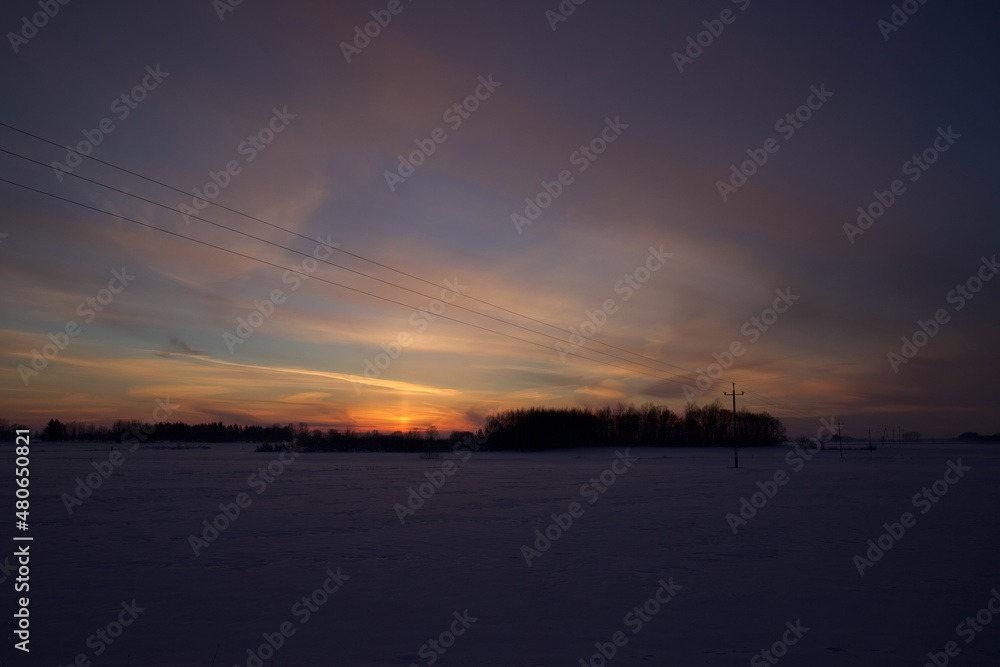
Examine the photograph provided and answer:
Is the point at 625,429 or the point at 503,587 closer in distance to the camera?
the point at 503,587

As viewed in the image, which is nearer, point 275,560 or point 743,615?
point 743,615

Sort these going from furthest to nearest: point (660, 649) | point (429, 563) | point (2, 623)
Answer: point (429, 563)
point (2, 623)
point (660, 649)

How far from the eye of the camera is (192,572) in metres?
10.6

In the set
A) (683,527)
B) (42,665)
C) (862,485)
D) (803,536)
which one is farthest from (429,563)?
(862,485)

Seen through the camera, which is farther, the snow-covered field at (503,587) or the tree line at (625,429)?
the tree line at (625,429)

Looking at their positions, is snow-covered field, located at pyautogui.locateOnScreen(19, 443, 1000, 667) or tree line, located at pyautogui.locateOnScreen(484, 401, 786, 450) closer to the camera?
snow-covered field, located at pyautogui.locateOnScreen(19, 443, 1000, 667)

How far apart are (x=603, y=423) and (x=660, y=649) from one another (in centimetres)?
12890

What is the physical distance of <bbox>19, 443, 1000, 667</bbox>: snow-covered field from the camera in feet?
22.9

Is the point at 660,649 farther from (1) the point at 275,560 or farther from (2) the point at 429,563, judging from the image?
(1) the point at 275,560

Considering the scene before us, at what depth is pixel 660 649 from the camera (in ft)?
22.9

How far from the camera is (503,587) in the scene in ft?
31.8

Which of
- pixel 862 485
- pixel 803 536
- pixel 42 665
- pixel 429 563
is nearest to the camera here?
pixel 42 665

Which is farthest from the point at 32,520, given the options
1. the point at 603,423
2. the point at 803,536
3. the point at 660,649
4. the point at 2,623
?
the point at 603,423

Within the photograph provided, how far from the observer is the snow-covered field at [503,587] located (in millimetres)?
6977
